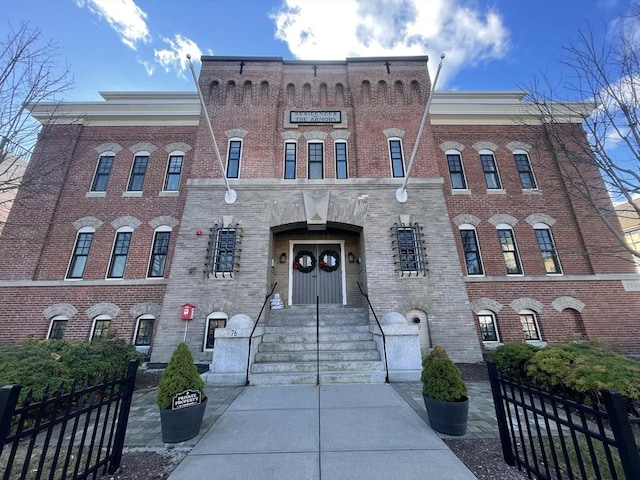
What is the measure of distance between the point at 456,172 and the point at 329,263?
266 inches

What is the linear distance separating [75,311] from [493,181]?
16.8 meters

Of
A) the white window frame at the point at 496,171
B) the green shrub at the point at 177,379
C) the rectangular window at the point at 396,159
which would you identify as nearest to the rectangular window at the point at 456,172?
the white window frame at the point at 496,171

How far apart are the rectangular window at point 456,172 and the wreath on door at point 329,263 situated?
19.0 ft

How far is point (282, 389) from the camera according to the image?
219 inches

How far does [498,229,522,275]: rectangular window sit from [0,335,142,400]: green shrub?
11.7m

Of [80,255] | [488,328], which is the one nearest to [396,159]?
[488,328]

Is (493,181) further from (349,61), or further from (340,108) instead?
(349,61)

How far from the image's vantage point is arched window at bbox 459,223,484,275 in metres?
9.91

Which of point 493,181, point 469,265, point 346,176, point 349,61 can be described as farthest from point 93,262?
point 493,181

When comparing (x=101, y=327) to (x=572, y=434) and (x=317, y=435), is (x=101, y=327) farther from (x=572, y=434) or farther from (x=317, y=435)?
(x=572, y=434)

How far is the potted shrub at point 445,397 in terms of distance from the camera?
3.59 metres

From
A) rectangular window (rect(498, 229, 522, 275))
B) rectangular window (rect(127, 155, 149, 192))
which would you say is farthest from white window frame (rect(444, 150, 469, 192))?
rectangular window (rect(127, 155, 149, 192))

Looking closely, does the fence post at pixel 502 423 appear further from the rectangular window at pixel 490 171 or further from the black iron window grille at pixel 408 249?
the rectangular window at pixel 490 171

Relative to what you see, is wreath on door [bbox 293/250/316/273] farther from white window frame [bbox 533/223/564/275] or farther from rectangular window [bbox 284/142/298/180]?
white window frame [bbox 533/223/564/275]
